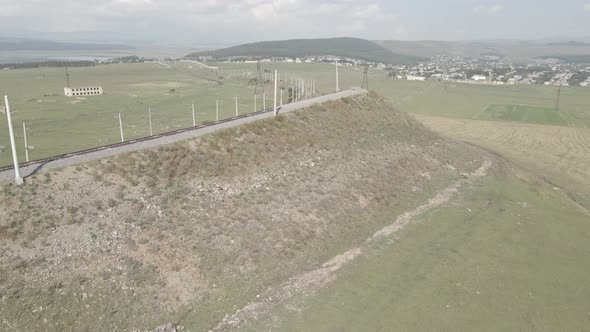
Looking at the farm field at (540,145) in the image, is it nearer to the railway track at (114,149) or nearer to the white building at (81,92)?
the railway track at (114,149)

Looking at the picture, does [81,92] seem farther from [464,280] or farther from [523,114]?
[523,114]

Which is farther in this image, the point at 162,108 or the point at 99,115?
the point at 162,108

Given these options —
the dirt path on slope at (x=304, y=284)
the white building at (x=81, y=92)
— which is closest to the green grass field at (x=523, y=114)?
the dirt path on slope at (x=304, y=284)

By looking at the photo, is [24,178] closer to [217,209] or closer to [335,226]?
[217,209]

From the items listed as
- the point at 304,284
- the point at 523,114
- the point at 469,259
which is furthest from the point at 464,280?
the point at 523,114

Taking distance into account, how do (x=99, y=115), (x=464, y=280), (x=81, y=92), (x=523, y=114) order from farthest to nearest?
(x=81, y=92), (x=523, y=114), (x=99, y=115), (x=464, y=280)

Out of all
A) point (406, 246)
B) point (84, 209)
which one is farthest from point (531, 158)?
point (84, 209)

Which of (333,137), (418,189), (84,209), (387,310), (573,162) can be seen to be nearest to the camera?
(387,310)

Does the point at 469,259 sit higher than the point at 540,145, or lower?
lower

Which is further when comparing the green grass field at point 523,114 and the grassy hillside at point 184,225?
the green grass field at point 523,114
